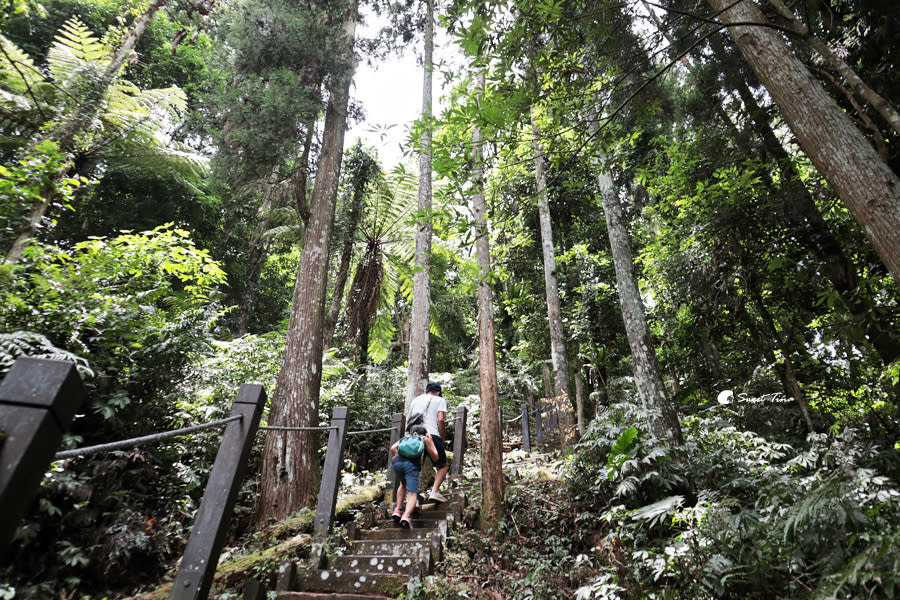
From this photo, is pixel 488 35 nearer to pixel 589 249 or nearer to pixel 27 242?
pixel 27 242

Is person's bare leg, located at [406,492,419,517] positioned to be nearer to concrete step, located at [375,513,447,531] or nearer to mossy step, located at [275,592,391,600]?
concrete step, located at [375,513,447,531]

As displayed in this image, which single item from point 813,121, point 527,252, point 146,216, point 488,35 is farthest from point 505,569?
point 146,216

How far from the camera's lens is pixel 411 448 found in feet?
14.8

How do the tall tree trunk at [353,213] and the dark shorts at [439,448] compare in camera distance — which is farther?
the tall tree trunk at [353,213]

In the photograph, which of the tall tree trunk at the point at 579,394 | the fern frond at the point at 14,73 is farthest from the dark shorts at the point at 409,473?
the fern frond at the point at 14,73

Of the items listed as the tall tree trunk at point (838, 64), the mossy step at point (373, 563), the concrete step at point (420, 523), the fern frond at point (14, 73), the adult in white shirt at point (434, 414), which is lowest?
the mossy step at point (373, 563)

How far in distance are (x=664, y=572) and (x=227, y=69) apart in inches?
387

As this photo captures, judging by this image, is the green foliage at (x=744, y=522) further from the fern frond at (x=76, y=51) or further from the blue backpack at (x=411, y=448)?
the fern frond at (x=76, y=51)

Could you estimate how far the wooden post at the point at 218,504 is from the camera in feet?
6.75

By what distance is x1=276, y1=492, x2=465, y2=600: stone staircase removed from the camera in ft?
11.2

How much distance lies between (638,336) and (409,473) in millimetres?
3558

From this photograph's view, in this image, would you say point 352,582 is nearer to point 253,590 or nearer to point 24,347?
point 253,590

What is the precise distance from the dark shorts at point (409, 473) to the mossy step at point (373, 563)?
2.68 feet

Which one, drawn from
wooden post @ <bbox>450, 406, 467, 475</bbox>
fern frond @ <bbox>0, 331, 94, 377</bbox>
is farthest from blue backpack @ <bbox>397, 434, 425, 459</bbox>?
fern frond @ <bbox>0, 331, 94, 377</bbox>
